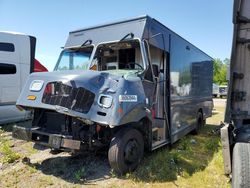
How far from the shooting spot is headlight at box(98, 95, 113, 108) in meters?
4.34

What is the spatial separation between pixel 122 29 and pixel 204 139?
4.99 metres

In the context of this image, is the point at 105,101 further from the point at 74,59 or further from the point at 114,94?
the point at 74,59

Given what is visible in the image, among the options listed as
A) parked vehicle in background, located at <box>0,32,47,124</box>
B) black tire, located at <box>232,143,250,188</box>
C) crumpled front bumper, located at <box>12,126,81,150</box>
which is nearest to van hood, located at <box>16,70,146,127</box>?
crumpled front bumper, located at <box>12,126,81,150</box>

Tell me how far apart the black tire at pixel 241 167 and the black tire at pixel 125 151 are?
1.85 meters

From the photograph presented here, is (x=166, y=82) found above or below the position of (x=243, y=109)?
above

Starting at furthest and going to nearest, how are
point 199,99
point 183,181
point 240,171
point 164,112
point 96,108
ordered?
point 199,99, point 164,112, point 183,181, point 96,108, point 240,171

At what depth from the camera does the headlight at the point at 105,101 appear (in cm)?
434

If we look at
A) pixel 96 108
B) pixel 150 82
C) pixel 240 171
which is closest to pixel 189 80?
pixel 150 82

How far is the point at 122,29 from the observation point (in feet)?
18.1

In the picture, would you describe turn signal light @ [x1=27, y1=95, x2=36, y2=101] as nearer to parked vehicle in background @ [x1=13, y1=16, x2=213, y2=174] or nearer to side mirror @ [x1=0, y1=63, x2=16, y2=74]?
parked vehicle in background @ [x1=13, y1=16, x2=213, y2=174]

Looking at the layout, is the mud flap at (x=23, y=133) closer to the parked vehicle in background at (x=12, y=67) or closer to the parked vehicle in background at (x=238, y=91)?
the parked vehicle in background at (x=238, y=91)

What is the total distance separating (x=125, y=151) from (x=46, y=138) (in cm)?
144

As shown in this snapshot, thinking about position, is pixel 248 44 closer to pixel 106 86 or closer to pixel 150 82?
pixel 150 82

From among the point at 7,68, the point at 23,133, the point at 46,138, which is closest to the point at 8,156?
the point at 23,133
